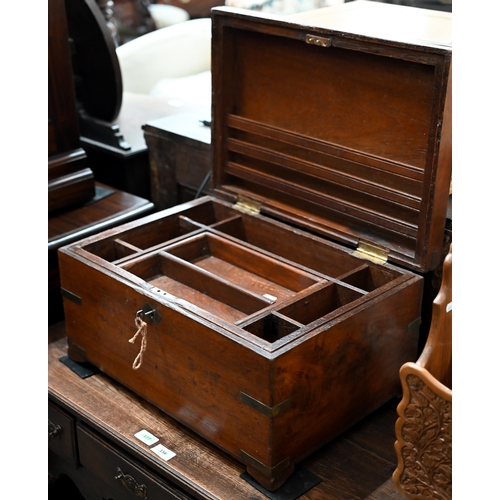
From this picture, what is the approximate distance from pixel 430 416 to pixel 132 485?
0.66 meters

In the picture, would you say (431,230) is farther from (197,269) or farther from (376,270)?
(197,269)

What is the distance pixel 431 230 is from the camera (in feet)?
4.67

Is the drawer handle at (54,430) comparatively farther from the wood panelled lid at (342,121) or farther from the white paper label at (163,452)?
the wood panelled lid at (342,121)

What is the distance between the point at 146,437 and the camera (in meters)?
1.44

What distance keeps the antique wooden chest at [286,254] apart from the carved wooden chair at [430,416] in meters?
0.18

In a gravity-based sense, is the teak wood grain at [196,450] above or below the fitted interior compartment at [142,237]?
below

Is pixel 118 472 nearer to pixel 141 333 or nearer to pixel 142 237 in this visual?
pixel 141 333

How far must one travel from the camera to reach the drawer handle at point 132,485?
148 cm

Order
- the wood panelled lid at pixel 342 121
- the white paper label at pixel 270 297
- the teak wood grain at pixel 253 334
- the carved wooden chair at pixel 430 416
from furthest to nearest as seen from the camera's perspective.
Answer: the white paper label at pixel 270 297, the wood panelled lid at pixel 342 121, the teak wood grain at pixel 253 334, the carved wooden chair at pixel 430 416

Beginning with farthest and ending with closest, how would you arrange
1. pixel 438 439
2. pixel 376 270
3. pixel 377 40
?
pixel 376 270, pixel 377 40, pixel 438 439

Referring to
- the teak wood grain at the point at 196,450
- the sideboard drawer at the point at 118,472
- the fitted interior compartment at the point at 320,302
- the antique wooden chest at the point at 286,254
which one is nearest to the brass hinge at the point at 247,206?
the antique wooden chest at the point at 286,254
